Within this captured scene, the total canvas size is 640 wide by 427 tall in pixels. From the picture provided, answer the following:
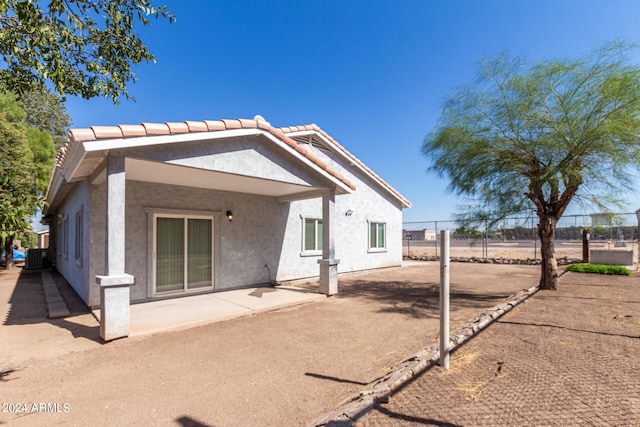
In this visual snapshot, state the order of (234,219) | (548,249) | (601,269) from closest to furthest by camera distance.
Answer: (548,249), (234,219), (601,269)

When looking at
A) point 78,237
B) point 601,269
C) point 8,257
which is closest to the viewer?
point 78,237

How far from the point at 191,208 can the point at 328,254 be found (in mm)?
4057

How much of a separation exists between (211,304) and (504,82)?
9637 mm

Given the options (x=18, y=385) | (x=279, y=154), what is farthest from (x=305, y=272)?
(x=18, y=385)

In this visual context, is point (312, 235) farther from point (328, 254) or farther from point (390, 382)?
point (390, 382)

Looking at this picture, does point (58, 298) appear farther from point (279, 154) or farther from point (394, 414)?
point (394, 414)

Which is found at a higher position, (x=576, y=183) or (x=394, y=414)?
(x=576, y=183)

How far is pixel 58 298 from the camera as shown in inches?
338

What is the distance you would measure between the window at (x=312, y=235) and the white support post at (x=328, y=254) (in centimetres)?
279

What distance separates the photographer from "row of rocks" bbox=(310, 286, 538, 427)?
3.03 metres

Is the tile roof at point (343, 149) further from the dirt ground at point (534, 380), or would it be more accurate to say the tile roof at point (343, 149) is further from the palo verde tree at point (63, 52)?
the dirt ground at point (534, 380)

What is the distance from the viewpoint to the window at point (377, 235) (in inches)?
595

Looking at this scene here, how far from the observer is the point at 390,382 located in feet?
12.1

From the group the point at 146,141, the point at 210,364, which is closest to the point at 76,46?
the point at 146,141
